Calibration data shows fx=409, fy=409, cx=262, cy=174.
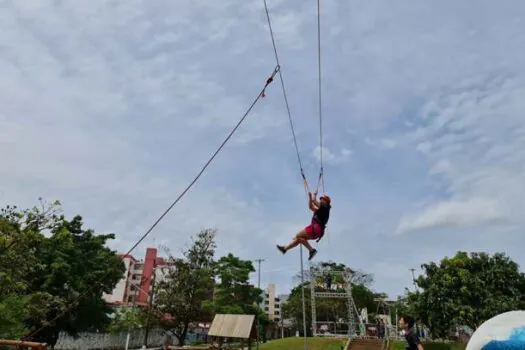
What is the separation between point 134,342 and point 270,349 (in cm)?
1641

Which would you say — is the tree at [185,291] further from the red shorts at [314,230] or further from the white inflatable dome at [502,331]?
the white inflatable dome at [502,331]

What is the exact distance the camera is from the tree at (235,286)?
31578 millimetres

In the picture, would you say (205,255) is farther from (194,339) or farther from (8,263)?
(8,263)

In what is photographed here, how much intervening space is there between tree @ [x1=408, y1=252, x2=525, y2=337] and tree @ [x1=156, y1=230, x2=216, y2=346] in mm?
15185

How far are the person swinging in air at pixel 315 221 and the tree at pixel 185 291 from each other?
23.6 meters

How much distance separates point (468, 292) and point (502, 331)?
71.1 ft

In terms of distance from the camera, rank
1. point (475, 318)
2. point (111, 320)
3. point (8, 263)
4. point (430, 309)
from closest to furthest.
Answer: point (8, 263) < point (475, 318) < point (430, 309) < point (111, 320)

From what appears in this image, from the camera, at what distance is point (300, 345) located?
24969 mm

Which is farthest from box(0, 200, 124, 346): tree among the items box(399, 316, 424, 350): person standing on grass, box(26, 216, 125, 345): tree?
box(399, 316, 424, 350): person standing on grass

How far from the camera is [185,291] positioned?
100ft

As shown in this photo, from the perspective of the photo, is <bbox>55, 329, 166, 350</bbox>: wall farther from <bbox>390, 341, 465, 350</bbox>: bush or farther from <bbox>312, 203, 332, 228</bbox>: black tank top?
<bbox>312, 203, 332, 228</bbox>: black tank top

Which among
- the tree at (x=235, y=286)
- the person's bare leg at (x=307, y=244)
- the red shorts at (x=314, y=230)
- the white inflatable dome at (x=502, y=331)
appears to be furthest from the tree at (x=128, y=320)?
the white inflatable dome at (x=502, y=331)

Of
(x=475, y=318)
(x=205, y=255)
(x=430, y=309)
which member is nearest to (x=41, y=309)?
(x=205, y=255)

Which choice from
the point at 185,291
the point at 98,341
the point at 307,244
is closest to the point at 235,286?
the point at 185,291
